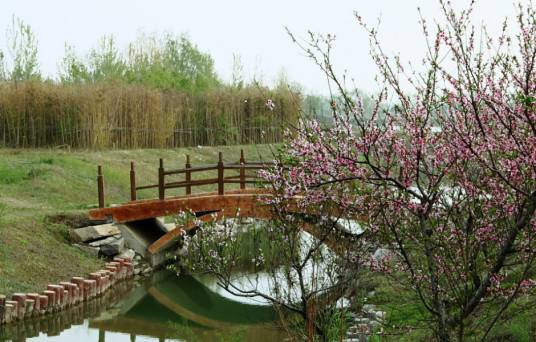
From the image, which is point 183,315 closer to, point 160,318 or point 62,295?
point 160,318

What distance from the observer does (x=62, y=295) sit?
11477 mm

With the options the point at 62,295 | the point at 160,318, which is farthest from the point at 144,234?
the point at 62,295

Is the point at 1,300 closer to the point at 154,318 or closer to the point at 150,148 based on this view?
the point at 154,318

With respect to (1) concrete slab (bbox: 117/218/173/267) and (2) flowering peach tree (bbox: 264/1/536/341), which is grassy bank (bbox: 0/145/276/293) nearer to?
(1) concrete slab (bbox: 117/218/173/267)

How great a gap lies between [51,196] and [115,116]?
7.15 m

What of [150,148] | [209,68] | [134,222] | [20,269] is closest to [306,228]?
[20,269]

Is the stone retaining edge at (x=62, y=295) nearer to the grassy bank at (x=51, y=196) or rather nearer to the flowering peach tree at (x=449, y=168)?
the grassy bank at (x=51, y=196)

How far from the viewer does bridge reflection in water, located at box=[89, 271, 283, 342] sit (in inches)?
434

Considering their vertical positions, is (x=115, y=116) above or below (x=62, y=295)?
above

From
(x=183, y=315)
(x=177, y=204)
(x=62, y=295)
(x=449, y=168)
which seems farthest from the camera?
(x=177, y=204)

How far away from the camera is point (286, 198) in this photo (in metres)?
5.24

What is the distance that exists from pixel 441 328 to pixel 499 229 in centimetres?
65

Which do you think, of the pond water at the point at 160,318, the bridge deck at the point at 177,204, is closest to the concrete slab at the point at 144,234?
the bridge deck at the point at 177,204

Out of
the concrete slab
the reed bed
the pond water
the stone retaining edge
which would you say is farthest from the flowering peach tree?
the reed bed
